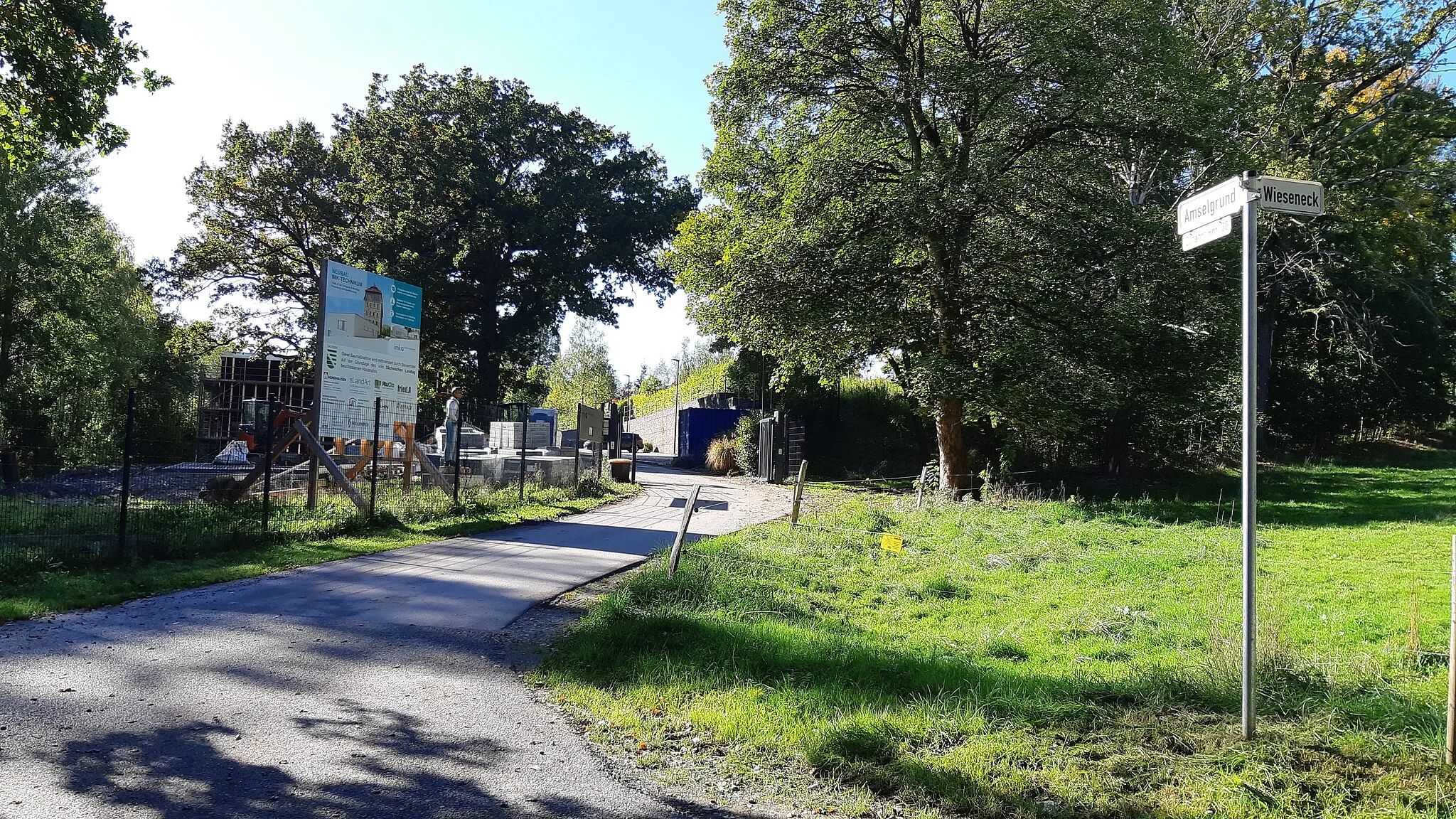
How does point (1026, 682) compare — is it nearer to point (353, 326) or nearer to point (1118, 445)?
point (353, 326)

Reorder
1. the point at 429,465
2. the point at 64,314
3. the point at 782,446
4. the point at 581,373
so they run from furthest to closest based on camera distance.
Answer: the point at 581,373
the point at 782,446
the point at 64,314
the point at 429,465

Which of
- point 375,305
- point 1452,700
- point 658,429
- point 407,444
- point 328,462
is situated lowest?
point 1452,700

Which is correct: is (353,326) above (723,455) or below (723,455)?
above

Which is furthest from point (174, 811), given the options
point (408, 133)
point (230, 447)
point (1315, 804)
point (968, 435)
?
point (408, 133)

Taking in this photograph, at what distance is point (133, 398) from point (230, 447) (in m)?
20.2

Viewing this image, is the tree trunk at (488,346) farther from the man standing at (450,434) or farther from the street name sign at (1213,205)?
the street name sign at (1213,205)

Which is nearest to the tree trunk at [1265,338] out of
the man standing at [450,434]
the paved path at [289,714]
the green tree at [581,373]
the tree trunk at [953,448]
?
the tree trunk at [953,448]

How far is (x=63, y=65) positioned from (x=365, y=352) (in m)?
6.09

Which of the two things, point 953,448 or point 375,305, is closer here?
point 375,305

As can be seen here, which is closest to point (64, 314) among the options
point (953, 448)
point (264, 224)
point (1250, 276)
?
point (264, 224)

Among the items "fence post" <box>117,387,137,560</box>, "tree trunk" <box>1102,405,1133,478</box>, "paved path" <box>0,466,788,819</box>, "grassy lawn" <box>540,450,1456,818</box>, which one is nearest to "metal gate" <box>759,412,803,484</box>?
"tree trunk" <box>1102,405,1133,478</box>

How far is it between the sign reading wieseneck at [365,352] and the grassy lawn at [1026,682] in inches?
312

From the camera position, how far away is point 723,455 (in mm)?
35188

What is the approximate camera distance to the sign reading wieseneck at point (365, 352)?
592 inches
